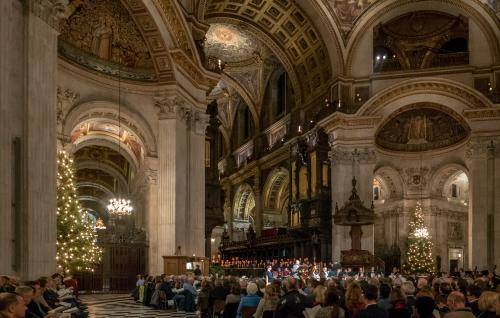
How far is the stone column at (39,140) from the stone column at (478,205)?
65.7 feet

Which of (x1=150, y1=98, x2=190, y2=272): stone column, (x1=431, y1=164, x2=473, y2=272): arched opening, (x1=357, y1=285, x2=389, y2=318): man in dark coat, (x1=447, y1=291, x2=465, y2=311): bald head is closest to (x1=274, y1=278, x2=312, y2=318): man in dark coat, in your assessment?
(x1=357, y1=285, x2=389, y2=318): man in dark coat

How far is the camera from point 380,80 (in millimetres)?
29375

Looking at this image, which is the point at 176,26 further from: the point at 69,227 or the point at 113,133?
the point at 69,227

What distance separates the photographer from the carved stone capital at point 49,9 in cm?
1216

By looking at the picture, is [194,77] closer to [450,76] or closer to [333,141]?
[333,141]

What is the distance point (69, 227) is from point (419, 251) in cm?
2057

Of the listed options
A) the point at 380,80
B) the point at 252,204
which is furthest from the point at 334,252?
the point at 252,204

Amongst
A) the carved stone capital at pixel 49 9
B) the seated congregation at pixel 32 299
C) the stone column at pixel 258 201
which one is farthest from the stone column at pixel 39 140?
the stone column at pixel 258 201

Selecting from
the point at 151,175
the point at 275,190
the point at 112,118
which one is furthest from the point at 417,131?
the point at 112,118

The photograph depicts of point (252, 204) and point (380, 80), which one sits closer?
point (380, 80)

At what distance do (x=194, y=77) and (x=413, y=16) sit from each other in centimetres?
1196

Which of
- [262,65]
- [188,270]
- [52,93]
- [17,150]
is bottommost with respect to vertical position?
[188,270]

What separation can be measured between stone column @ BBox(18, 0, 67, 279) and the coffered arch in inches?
703

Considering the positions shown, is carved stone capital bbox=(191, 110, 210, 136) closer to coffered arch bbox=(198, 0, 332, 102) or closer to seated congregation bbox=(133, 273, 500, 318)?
coffered arch bbox=(198, 0, 332, 102)
